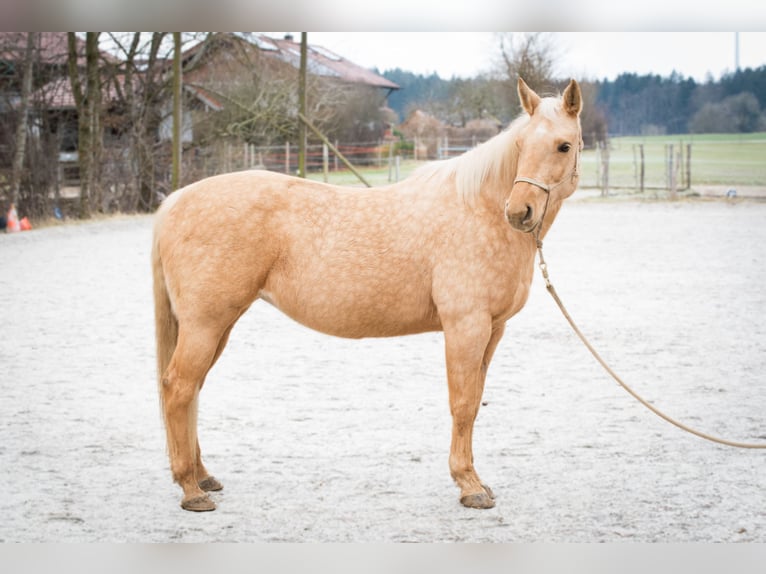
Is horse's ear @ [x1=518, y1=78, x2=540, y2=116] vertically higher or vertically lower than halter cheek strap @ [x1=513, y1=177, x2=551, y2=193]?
higher

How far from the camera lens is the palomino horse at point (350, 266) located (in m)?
2.73

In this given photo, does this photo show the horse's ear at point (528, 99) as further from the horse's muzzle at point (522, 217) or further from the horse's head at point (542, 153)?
the horse's muzzle at point (522, 217)

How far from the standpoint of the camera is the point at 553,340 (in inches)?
217

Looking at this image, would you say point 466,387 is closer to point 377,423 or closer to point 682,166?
point 377,423

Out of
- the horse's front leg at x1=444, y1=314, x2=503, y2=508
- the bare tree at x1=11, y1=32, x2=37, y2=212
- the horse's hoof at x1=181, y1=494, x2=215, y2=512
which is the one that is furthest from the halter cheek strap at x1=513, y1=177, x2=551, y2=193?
the bare tree at x1=11, y1=32, x2=37, y2=212

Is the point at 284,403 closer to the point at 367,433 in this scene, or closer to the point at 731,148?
the point at 367,433

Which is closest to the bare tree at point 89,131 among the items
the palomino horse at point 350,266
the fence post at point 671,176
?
the palomino horse at point 350,266

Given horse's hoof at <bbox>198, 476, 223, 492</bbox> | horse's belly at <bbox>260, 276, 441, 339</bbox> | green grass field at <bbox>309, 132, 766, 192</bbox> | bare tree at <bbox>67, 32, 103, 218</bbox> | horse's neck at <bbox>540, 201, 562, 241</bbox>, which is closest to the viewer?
horse's neck at <bbox>540, 201, 562, 241</bbox>

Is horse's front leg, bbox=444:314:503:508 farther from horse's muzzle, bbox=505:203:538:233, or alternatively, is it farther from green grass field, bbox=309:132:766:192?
green grass field, bbox=309:132:766:192

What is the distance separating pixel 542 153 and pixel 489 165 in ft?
0.76

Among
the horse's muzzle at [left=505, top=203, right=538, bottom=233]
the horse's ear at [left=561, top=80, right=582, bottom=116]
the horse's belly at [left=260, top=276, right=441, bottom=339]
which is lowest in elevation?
the horse's belly at [left=260, top=276, right=441, bottom=339]

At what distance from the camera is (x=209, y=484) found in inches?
119

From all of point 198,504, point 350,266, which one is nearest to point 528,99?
point 350,266

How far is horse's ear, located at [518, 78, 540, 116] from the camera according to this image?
2570 millimetres
